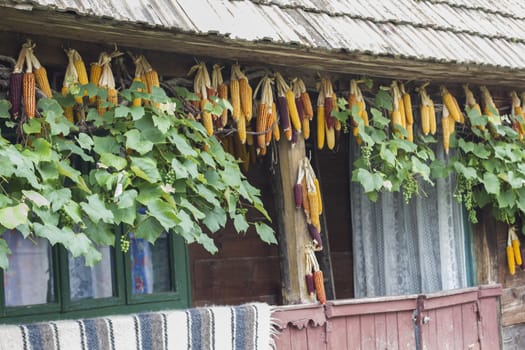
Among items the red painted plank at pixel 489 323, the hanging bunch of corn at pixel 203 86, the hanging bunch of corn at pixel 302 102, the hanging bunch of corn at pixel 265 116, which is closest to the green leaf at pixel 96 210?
the hanging bunch of corn at pixel 203 86

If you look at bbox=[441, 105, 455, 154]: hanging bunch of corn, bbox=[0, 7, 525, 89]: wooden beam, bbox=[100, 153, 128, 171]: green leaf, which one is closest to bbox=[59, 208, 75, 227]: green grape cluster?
bbox=[100, 153, 128, 171]: green leaf

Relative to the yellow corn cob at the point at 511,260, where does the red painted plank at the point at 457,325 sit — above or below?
below

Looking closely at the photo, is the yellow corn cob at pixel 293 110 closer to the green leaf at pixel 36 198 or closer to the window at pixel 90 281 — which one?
the window at pixel 90 281

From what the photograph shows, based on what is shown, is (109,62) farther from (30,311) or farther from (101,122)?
(30,311)

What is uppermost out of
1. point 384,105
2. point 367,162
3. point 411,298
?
point 384,105

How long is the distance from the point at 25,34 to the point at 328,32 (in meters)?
1.78

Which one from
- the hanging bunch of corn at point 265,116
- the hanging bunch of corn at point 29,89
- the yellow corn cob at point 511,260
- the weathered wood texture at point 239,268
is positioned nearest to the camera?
the hanging bunch of corn at point 29,89

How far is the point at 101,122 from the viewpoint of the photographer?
15.1ft

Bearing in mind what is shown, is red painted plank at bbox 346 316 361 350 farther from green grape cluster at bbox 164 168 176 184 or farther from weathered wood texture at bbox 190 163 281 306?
green grape cluster at bbox 164 168 176 184

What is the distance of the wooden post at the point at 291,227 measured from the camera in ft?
18.1

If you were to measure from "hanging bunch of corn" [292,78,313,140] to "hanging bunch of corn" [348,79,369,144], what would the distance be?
1.03 ft

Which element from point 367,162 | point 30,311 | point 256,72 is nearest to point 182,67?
point 256,72

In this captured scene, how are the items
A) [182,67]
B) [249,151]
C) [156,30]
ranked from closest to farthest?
[156,30], [182,67], [249,151]

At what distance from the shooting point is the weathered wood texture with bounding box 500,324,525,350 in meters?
7.19
